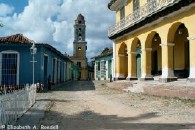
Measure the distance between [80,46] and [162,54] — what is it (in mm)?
52246

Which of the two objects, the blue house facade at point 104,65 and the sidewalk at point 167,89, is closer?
the sidewalk at point 167,89

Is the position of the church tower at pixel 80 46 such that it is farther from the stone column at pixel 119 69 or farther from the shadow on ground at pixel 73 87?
the stone column at pixel 119 69

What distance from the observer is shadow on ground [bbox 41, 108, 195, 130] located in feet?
27.1

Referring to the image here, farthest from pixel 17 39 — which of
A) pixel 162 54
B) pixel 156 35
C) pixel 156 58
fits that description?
pixel 162 54

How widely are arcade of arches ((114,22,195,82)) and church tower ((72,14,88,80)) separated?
129 feet

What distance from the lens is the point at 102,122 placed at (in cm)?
914

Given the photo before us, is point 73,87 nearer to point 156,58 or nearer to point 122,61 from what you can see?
point 122,61

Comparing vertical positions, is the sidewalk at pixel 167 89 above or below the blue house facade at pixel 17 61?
below

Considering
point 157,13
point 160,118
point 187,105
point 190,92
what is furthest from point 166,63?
point 160,118

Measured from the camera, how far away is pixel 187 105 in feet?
40.4

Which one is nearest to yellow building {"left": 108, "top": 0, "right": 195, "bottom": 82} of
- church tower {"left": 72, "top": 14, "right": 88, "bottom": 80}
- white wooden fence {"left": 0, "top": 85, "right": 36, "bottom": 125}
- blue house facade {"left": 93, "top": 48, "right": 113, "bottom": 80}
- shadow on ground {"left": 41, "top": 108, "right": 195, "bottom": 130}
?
shadow on ground {"left": 41, "top": 108, "right": 195, "bottom": 130}

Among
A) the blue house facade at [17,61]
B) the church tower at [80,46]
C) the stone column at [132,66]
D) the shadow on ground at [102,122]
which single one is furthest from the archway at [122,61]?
the church tower at [80,46]

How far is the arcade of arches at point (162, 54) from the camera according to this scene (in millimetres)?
→ 17531

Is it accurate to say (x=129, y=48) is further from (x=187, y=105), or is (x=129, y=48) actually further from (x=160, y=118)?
(x=160, y=118)
